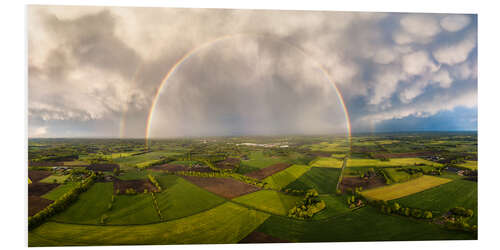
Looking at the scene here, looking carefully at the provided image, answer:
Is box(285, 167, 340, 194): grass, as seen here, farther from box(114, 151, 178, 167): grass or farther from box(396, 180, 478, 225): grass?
box(114, 151, 178, 167): grass

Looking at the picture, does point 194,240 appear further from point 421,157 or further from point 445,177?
point 421,157

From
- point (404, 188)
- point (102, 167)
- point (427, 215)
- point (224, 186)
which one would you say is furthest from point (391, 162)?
point (102, 167)

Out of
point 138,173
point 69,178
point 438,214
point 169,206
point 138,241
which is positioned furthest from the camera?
point 138,173

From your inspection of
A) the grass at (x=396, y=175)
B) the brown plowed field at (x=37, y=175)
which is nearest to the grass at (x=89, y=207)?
the brown plowed field at (x=37, y=175)

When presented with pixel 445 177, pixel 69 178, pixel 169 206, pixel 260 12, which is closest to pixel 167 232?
pixel 169 206

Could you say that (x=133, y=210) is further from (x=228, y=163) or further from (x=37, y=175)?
(x=228, y=163)
